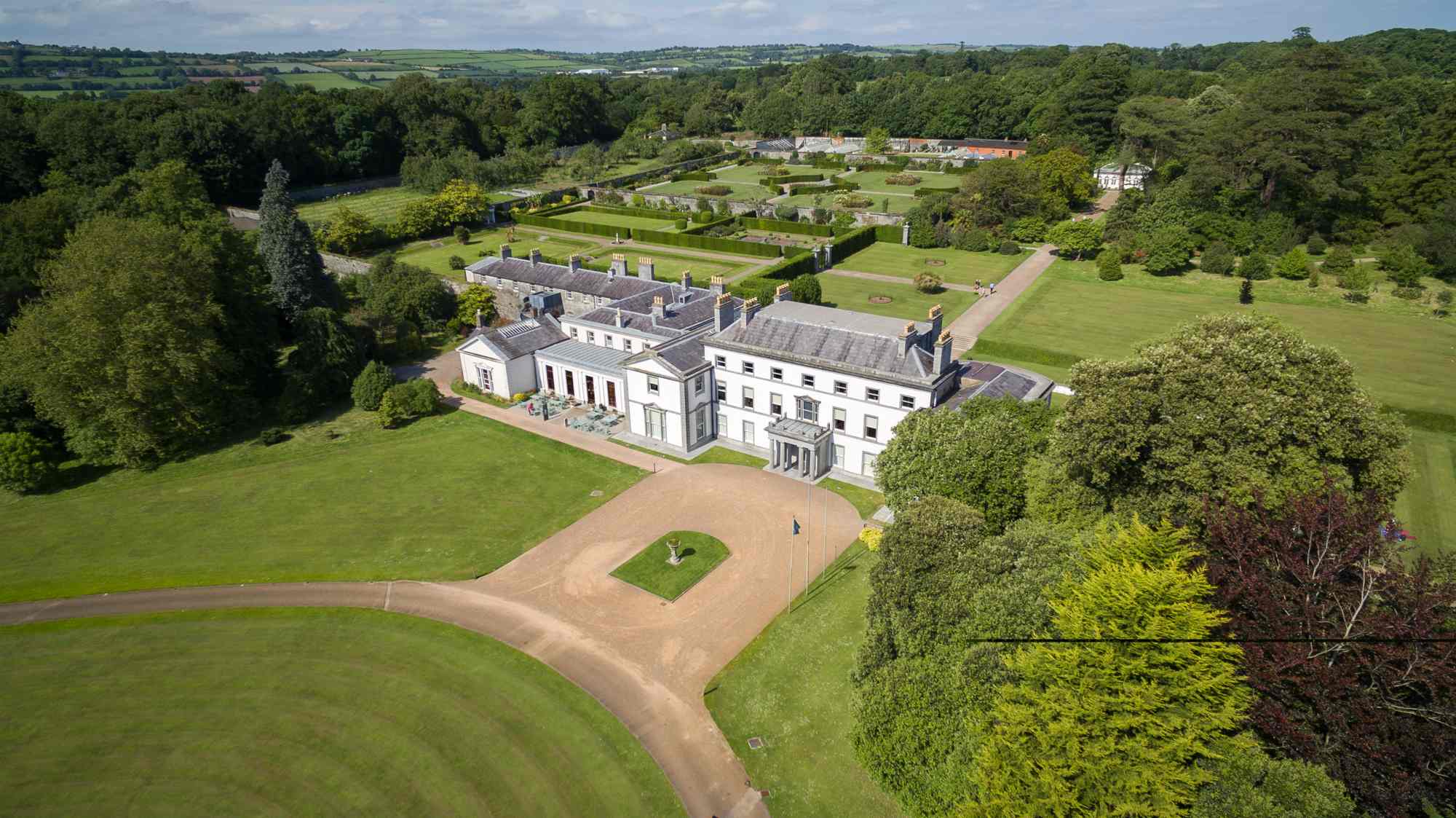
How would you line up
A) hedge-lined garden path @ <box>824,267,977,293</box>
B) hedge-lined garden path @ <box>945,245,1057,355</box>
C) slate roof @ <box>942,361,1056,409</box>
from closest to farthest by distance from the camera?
slate roof @ <box>942,361,1056,409</box>, hedge-lined garden path @ <box>945,245,1057,355</box>, hedge-lined garden path @ <box>824,267,977,293</box>

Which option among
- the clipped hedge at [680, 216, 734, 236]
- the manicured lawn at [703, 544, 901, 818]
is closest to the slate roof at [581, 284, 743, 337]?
the manicured lawn at [703, 544, 901, 818]

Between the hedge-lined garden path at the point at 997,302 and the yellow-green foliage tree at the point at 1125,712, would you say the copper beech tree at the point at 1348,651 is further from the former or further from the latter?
the hedge-lined garden path at the point at 997,302

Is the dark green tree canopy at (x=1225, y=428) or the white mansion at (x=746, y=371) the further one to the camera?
the white mansion at (x=746, y=371)

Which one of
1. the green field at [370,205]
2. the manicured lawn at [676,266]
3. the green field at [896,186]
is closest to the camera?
the manicured lawn at [676,266]

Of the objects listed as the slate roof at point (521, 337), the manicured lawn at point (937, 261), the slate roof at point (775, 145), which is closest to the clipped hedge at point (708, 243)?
the manicured lawn at point (937, 261)

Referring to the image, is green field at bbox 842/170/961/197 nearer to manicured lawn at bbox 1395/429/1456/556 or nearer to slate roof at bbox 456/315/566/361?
manicured lawn at bbox 1395/429/1456/556

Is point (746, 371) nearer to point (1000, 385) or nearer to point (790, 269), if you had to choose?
point (1000, 385)

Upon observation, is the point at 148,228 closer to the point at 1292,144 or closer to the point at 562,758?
the point at 562,758
